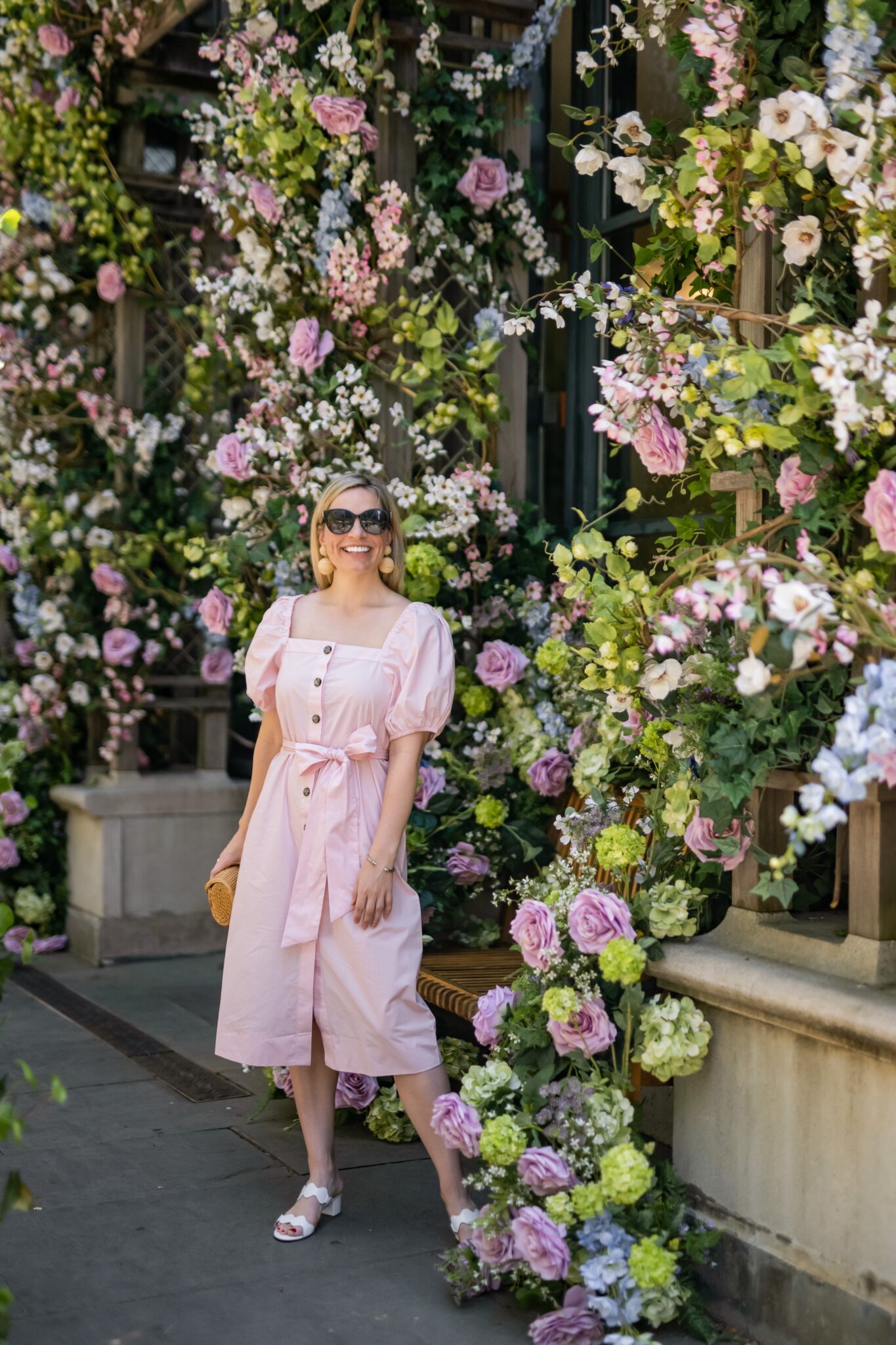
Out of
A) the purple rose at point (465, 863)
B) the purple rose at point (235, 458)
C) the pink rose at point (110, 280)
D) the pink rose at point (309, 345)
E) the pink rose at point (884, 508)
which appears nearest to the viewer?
the pink rose at point (884, 508)

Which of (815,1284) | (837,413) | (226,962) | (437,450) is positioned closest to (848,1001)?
(815,1284)

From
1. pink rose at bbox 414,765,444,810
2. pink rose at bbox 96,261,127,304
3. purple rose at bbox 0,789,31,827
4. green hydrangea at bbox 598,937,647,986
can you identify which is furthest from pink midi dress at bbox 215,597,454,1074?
pink rose at bbox 96,261,127,304

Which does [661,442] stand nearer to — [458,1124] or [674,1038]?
[674,1038]

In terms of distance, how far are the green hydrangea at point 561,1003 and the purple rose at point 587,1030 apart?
2cm

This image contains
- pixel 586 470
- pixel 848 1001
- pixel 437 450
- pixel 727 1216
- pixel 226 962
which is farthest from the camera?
pixel 586 470

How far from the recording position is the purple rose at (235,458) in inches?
188

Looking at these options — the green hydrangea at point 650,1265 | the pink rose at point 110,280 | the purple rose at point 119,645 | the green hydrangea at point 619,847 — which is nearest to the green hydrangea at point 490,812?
the green hydrangea at point 619,847

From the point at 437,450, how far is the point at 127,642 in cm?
218

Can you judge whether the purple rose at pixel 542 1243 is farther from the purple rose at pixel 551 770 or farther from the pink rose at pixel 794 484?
the purple rose at pixel 551 770

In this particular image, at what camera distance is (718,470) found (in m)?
3.17

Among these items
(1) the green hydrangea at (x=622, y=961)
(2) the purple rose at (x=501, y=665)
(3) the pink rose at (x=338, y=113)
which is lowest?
(1) the green hydrangea at (x=622, y=961)

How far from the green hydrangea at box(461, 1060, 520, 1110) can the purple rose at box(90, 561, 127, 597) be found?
11.6 feet

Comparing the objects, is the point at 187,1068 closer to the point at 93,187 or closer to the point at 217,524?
the point at 217,524

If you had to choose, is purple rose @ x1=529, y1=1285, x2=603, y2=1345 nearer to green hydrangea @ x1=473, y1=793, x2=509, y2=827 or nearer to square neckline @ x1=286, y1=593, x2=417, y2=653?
square neckline @ x1=286, y1=593, x2=417, y2=653
